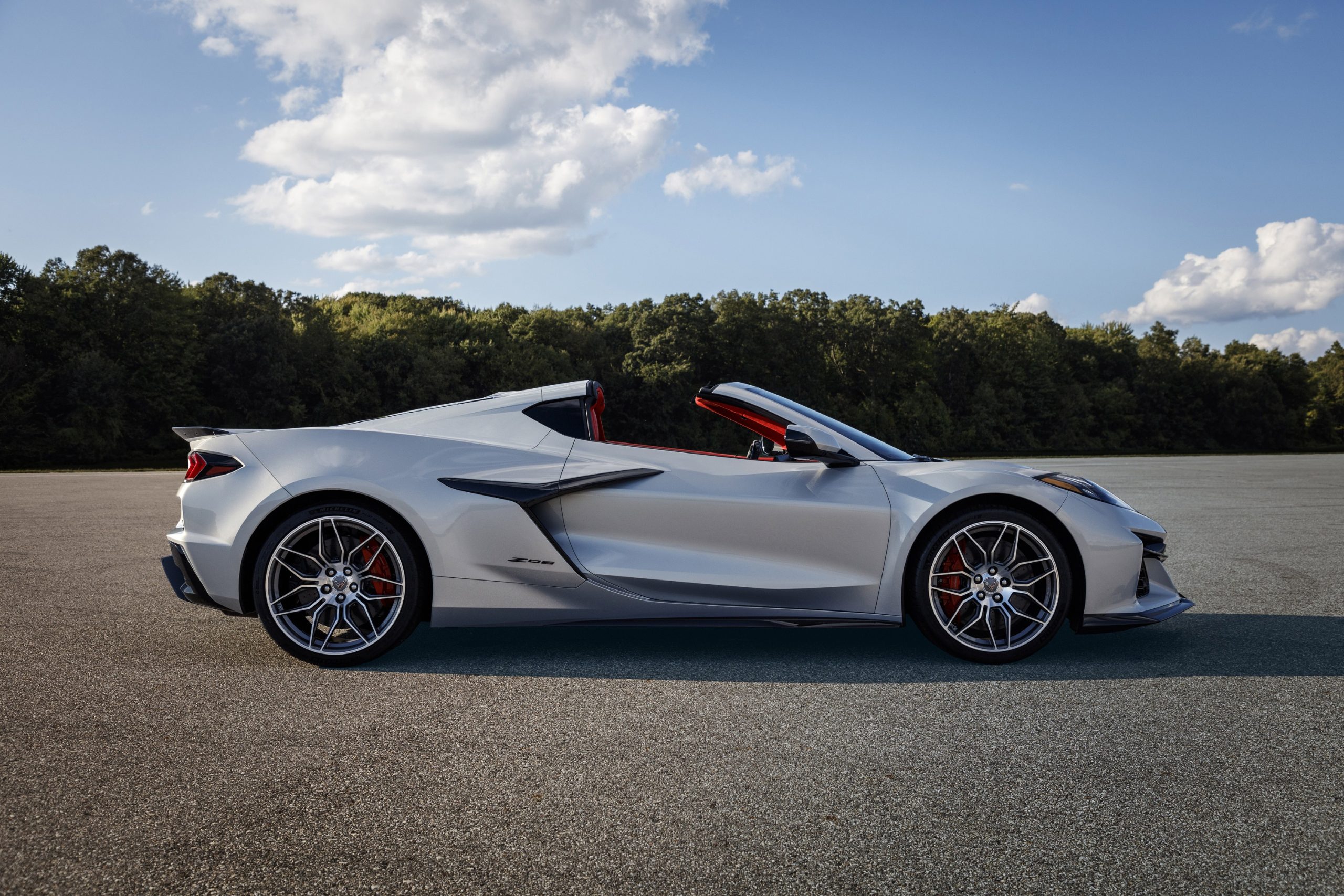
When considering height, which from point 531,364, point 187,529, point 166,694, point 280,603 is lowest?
point 166,694

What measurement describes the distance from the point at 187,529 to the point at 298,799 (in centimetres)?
212

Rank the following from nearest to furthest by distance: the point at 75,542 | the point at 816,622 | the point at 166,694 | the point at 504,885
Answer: the point at 504,885, the point at 166,694, the point at 816,622, the point at 75,542

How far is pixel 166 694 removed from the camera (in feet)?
12.5

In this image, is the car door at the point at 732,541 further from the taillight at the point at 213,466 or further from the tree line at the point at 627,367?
the tree line at the point at 627,367

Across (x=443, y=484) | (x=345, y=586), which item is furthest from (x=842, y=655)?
(x=345, y=586)

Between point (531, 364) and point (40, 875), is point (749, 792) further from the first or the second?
point (531, 364)

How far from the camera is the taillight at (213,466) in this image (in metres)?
4.43

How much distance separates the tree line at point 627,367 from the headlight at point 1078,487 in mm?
21682

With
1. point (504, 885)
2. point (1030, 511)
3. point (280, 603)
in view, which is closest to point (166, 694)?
point (280, 603)

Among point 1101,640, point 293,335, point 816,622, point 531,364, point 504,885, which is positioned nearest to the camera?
point 504,885

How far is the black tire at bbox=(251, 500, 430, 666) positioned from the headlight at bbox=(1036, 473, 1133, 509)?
2.96m

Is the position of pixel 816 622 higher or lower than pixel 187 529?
lower

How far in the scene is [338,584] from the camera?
433 cm

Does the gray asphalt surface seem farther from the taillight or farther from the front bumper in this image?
the taillight
